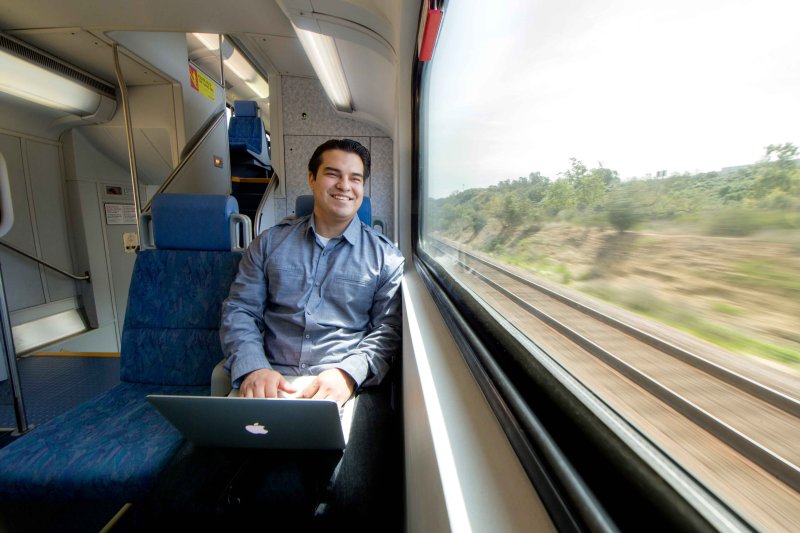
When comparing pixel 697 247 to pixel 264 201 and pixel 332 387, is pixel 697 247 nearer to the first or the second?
pixel 332 387

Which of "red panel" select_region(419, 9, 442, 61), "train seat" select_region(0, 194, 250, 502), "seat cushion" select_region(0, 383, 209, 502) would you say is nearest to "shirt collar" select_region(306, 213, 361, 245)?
"train seat" select_region(0, 194, 250, 502)

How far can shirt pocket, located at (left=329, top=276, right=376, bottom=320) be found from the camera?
135 cm

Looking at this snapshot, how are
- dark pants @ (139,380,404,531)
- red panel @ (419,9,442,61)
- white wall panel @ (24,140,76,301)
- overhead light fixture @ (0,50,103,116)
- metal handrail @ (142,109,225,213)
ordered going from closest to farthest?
1. dark pants @ (139,380,404,531)
2. red panel @ (419,9,442,61)
3. overhead light fixture @ (0,50,103,116)
4. metal handrail @ (142,109,225,213)
5. white wall panel @ (24,140,76,301)

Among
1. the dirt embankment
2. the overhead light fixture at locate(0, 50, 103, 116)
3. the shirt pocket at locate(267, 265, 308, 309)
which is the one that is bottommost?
the shirt pocket at locate(267, 265, 308, 309)

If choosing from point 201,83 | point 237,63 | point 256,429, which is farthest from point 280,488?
point 237,63

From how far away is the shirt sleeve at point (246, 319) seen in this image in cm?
116

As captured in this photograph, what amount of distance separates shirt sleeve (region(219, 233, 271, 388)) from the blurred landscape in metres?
1.08

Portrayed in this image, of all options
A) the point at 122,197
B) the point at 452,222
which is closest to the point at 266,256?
the point at 452,222

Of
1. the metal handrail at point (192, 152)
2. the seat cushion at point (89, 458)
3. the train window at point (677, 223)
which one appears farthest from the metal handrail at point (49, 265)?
the train window at point (677, 223)

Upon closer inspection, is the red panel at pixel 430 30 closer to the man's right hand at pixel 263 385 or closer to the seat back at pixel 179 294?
the seat back at pixel 179 294

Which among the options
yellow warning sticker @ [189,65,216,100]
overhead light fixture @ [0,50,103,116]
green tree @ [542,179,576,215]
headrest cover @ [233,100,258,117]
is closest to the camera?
green tree @ [542,179,576,215]

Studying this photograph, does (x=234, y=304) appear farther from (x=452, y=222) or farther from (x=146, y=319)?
(x=452, y=222)

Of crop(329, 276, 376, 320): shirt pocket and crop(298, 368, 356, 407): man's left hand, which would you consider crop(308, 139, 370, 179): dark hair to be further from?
crop(298, 368, 356, 407): man's left hand

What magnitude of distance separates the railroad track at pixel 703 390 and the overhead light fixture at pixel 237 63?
4379mm
